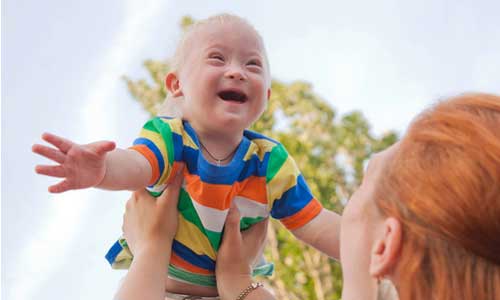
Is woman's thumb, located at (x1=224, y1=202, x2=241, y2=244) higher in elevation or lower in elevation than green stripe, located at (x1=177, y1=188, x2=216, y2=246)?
lower

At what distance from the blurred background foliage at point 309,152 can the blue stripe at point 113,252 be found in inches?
203

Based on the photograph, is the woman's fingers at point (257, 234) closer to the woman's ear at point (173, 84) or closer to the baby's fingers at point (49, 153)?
the woman's ear at point (173, 84)

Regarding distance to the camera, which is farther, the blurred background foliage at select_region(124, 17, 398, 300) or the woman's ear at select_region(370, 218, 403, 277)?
the blurred background foliage at select_region(124, 17, 398, 300)

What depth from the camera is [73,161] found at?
4.43 ft

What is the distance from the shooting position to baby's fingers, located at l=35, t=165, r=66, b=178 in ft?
4.23

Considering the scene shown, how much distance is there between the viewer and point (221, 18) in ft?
A: 6.23

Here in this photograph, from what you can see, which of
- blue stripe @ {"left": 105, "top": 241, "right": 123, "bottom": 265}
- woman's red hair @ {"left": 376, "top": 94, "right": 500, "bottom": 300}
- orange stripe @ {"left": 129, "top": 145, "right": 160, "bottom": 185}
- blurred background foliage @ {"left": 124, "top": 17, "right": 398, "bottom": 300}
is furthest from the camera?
blurred background foliage @ {"left": 124, "top": 17, "right": 398, "bottom": 300}

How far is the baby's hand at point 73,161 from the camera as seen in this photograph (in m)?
1.31

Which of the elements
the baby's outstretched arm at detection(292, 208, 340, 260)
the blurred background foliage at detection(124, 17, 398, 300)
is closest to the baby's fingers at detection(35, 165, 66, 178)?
the baby's outstretched arm at detection(292, 208, 340, 260)

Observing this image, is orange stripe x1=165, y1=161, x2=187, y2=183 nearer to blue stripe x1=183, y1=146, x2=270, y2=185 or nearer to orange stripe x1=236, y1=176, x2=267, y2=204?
blue stripe x1=183, y1=146, x2=270, y2=185

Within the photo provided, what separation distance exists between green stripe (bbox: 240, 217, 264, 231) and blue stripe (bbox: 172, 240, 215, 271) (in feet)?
0.49

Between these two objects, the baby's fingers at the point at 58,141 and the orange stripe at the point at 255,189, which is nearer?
the baby's fingers at the point at 58,141

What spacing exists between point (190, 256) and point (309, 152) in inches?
237

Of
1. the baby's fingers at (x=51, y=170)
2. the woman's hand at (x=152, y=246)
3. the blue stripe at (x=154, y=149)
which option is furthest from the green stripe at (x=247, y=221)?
the baby's fingers at (x=51, y=170)
